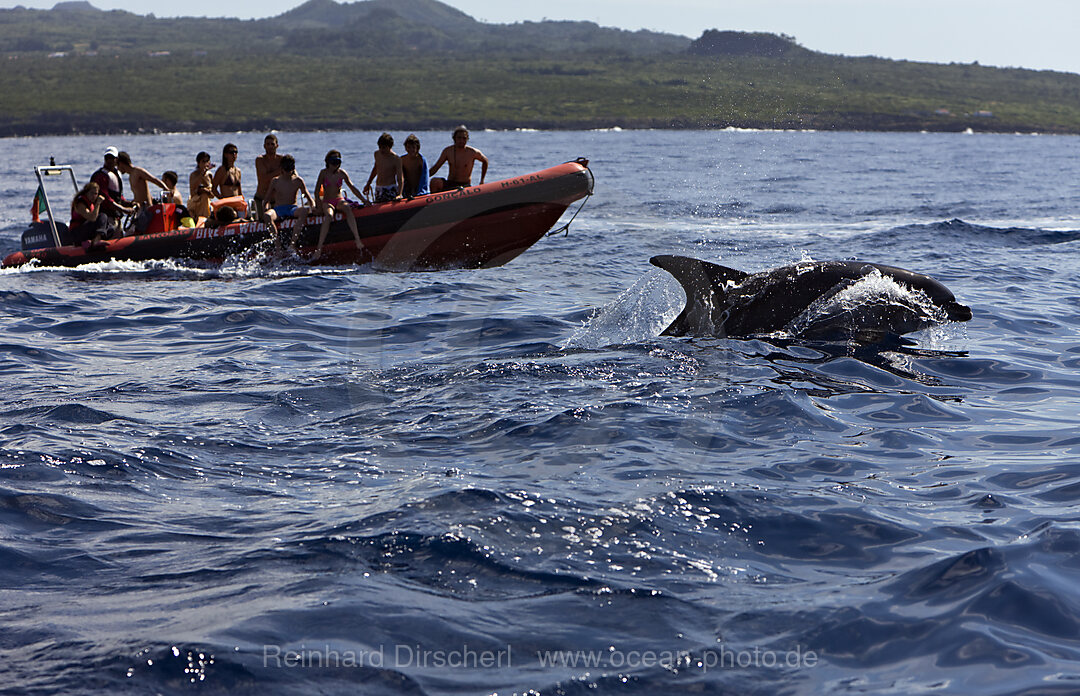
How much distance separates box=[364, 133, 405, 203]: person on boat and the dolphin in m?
7.11

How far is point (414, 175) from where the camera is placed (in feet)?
50.6

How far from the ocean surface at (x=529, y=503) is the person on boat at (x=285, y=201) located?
3.01m

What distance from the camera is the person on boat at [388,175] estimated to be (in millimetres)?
15186

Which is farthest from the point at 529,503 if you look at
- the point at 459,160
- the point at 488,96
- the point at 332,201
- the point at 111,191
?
the point at 488,96

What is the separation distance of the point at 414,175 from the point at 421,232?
1.18 metres

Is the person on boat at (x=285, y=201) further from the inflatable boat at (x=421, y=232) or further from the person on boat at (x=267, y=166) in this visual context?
the person on boat at (x=267, y=166)

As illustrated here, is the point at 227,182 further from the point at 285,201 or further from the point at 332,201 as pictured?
the point at 332,201

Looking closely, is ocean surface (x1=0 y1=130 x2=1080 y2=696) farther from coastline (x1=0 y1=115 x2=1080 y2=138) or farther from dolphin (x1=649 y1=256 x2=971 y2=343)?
coastline (x1=0 y1=115 x2=1080 y2=138)

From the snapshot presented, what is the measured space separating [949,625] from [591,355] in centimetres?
515

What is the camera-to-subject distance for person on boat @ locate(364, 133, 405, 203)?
15186 mm

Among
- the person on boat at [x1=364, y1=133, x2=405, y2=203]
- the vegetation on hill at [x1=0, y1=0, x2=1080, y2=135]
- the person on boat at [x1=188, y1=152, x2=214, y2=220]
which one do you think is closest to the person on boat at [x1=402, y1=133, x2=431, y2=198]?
the person on boat at [x1=364, y1=133, x2=405, y2=203]

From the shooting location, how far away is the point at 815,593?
14.7 ft

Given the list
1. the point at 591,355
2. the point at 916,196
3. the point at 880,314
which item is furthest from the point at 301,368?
the point at 916,196

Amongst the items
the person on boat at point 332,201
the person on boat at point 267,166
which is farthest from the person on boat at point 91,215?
the person on boat at point 332,201
